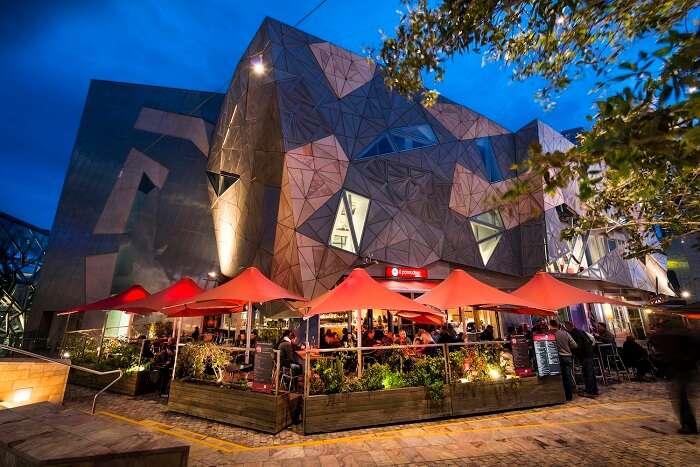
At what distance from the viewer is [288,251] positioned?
56.1 ft

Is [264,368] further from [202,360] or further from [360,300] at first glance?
[360,300]

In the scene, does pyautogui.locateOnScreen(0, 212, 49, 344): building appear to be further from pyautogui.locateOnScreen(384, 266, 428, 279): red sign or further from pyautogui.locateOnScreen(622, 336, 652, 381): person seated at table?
pyautogui.locateOnScreen(622, 336, 652, 381): person seated at table

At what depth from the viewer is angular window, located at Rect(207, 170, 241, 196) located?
70.3 ft

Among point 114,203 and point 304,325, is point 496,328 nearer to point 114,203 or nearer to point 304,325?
point 304,325

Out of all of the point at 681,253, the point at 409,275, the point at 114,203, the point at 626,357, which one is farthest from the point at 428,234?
the point at 681,253

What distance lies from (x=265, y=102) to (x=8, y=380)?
15.3 m

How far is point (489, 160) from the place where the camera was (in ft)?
76.0

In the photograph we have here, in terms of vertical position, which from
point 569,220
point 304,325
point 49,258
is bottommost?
point 304,325

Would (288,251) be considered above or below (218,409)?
above

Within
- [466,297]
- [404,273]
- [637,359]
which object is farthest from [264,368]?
[637,359]

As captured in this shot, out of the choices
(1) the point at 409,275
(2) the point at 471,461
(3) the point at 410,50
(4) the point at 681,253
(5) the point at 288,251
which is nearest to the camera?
(2) the point at 471,461

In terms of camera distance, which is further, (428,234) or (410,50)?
(428,234)

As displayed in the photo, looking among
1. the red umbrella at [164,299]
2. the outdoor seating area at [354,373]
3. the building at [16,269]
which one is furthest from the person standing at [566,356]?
the building at [16,269]

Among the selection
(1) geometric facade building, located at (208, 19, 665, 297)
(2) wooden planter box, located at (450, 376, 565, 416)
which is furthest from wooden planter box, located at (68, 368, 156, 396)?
(2) wooden planter box, located at (450, 376, 565, 416)
